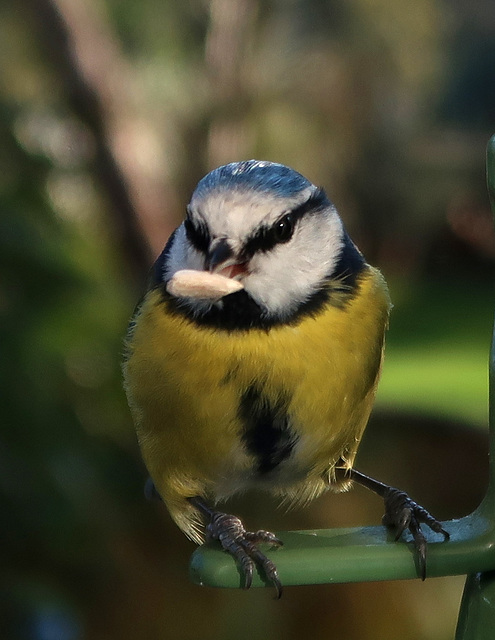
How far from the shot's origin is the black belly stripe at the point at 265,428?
770 millimetres

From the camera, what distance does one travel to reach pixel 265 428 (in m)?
0.79

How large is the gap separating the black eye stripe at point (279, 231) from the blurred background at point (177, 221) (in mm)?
476

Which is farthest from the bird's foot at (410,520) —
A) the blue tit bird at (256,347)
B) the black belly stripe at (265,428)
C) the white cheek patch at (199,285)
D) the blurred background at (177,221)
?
Answer: the blurred background at (177,221)

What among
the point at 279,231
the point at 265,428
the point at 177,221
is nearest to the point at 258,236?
the point at 279,231

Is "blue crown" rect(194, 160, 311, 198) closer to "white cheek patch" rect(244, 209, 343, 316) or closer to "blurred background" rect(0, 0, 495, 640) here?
"white cheek patch" rect(244, 209, 343, 316)

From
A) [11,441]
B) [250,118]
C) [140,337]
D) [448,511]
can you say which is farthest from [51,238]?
[448,511]

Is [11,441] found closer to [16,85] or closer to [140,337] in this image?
[140,337]

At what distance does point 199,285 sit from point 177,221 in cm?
134

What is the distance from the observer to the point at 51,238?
1236mm

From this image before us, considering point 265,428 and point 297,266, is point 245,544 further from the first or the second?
point 297,266

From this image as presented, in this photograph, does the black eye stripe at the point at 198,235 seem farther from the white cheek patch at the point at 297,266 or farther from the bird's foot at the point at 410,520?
the bird's foot at the point at 410,520

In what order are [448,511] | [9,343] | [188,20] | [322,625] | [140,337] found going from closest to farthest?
[140,337] < [9,343] < [322,625] < [448,511] < [188,20]

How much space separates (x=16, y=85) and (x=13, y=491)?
100 cm

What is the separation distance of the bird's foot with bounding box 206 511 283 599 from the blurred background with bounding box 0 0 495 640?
433 millimetres
